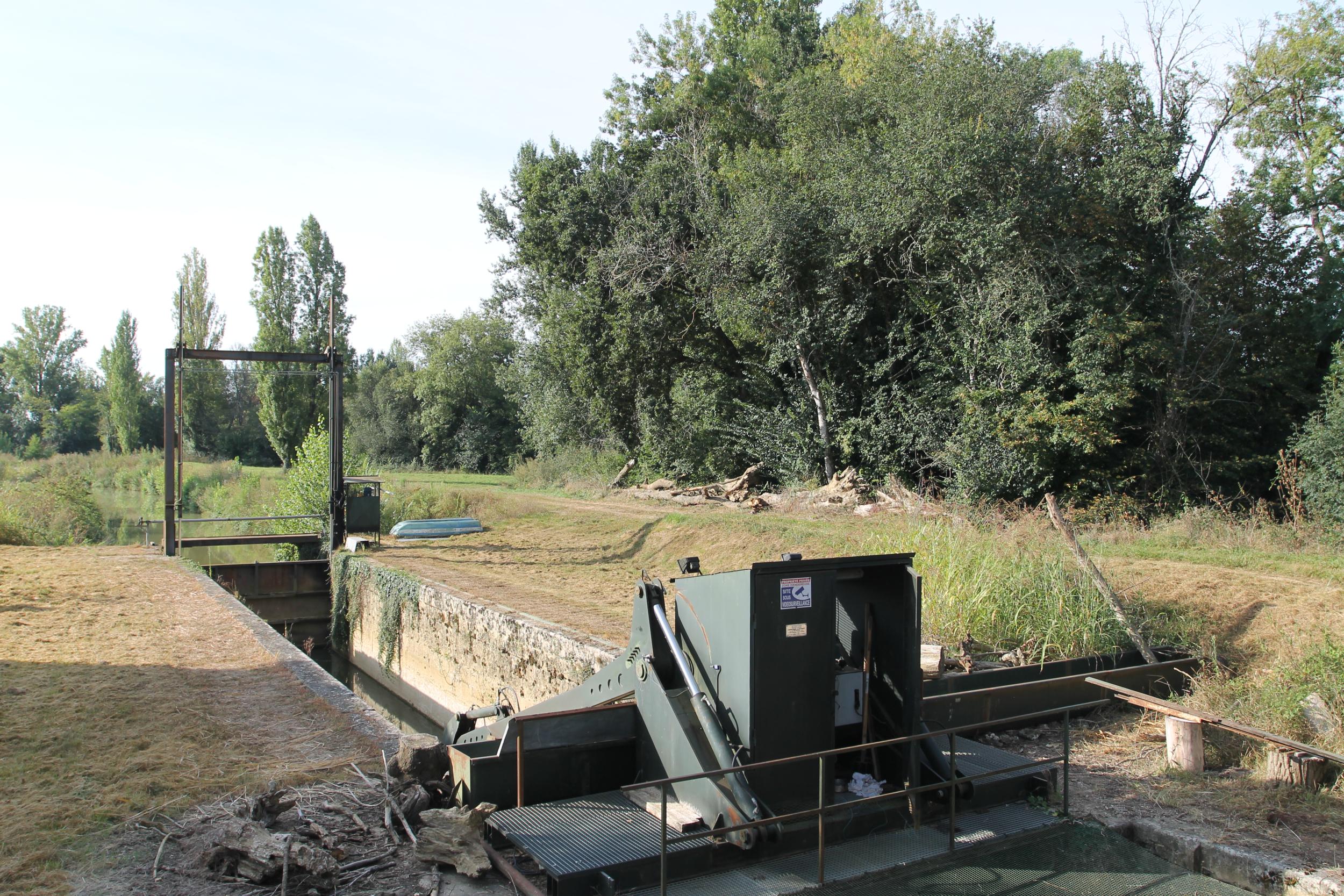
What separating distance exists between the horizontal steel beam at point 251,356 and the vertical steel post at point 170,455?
239mm

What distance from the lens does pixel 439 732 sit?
14.2 meters

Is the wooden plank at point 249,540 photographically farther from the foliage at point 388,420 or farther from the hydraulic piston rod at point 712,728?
the foliage at point 388,420

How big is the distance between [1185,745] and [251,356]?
57.3 feet

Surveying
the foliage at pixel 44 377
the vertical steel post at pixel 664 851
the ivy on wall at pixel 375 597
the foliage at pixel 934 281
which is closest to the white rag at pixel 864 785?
the vertical steel post at pixel 664 851

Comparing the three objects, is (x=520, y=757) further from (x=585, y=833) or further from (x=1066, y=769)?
(x=1066, y=769)

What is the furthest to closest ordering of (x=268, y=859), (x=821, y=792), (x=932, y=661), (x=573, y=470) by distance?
(x=573, y=470) < (x=932, y=661) < (x=268, y=859) < (x=821, y=792)

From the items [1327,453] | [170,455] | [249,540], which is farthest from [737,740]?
[249,540]

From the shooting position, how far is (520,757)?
499 cm

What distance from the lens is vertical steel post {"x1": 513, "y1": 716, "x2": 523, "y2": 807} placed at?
196 inches

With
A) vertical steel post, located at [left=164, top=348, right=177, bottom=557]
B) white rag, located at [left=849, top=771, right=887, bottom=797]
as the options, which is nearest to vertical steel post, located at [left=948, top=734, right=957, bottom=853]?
white rag, located at [left=849, top=771, right=887, bottom=797]

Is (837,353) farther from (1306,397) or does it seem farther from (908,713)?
(908,713)

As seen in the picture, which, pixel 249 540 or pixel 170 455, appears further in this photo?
pixel 249 540

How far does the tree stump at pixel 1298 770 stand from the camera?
5.95 meters

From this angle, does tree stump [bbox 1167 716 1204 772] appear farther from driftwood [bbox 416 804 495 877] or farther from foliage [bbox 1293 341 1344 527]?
foliage [bbox 1293 341 1344 527]
